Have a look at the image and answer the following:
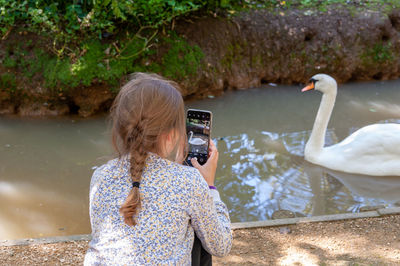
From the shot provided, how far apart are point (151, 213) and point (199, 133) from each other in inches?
27.7

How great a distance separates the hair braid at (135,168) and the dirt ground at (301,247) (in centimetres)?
171

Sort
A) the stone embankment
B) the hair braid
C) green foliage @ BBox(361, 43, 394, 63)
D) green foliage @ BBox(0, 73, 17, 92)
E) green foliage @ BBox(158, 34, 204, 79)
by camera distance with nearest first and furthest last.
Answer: the hair braid
green foliage @ BBox(0, 73, 17, 92)
green foliage @ BBox(158, 34, 204, 79)
the stone embankment
green foliage @ BBox(361, 43, 394, 63)

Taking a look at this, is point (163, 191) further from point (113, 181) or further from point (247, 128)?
point (247, 128)

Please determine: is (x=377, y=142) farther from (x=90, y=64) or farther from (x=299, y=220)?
(x=90, y=64)

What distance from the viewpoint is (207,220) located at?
1726 millimetres

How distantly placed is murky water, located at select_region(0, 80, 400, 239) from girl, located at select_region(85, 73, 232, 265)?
2.34 metres

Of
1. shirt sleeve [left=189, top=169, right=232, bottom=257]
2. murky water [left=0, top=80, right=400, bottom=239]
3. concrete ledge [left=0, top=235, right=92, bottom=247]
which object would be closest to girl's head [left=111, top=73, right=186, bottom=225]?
shirt sleeve [left=189, top=169, right=232, bottom=257]

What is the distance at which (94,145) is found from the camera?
5484 mm

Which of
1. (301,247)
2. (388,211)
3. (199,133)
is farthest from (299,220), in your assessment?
(199,133)

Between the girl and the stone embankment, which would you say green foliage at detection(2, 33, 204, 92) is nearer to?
the stone embankment

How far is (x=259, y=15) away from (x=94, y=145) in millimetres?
4380

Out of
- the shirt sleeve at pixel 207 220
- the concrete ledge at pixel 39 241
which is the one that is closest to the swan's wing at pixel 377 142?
the concrete ledge at pixel 39 241

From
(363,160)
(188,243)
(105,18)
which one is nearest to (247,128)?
(363,160)

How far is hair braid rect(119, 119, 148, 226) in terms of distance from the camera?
159cm
